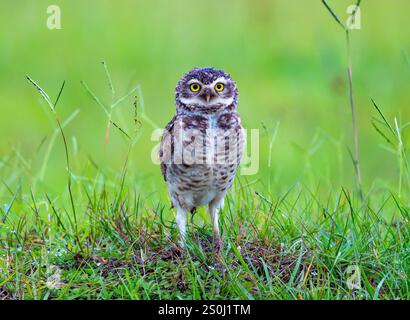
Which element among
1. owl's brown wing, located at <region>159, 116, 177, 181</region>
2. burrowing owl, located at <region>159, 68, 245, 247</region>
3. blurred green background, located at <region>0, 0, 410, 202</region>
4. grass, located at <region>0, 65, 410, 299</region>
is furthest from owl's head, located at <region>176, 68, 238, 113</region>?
blurred green background, located at <region>0, 0, 410, 202</region>

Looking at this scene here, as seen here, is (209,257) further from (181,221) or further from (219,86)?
(219,86)

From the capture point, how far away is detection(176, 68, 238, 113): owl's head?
4.74 meters

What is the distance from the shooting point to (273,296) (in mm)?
4078

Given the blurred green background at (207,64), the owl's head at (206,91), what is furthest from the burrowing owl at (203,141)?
the blurred green background at (207,64)

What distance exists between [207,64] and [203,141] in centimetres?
538

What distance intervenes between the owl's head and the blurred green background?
315cm

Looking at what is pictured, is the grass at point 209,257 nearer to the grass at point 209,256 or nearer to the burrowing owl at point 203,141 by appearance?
the grass at point 209,256

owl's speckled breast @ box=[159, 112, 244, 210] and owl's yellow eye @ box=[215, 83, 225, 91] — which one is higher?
owl's yellow eye @ box=[215, 83, 225, 91]

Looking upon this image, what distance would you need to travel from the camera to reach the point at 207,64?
10016 millimetres

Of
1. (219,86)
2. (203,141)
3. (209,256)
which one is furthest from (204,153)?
(209,256)

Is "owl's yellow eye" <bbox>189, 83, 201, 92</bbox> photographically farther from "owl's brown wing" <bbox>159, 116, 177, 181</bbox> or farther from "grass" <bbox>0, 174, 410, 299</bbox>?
"grass" <bbox>0, 174, 410, 299</bbox>

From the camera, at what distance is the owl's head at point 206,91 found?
474 cm

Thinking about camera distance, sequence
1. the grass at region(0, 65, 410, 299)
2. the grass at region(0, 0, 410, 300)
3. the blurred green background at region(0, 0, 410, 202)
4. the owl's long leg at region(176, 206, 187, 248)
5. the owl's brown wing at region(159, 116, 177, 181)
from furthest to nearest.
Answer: the blurred green background at region(0, 0, 410, 202) < the owl's brown wing at region(159, 116, 177, 181) < the owl's long leg at region(176, 206, 187, 248) < the grass at region(0, 0, 410, 300) < the grass at region(0, 65, 410, 299)
